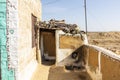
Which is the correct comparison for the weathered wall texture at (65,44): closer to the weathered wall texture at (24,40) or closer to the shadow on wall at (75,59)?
the shadow on wall at (75,59)

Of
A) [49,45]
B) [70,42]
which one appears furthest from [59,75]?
[49,45]

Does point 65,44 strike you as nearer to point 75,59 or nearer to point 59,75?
point 75,59

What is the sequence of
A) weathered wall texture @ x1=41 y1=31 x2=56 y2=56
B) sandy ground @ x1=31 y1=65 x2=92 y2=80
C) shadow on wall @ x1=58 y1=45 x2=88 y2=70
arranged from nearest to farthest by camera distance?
sandy ground @ x1=31 y1=65 x2=92 y2=80
shadow on wall @ x1=58 y1=45 x2=88 y2=70
weathered wall texture @ x1=41 y1=31 x2=56 y2=56

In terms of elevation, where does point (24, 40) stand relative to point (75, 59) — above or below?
above

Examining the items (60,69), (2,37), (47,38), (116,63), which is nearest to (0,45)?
(2,37)

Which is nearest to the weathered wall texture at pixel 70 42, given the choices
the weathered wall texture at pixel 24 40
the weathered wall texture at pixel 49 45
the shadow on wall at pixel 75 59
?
the shadow on wall at pixel 75 59

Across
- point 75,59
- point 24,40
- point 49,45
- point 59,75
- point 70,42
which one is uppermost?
point 24,40

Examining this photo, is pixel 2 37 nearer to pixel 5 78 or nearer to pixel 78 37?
pixel 5 78

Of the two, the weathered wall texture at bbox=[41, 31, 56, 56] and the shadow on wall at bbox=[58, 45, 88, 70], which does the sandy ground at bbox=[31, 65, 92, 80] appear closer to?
the shadow on wall at bbox=[58, 45, 88, 70]

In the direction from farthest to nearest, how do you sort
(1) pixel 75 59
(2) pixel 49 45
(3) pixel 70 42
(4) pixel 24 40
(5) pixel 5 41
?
(2) pixel 49 45
(3) pixel 70 42
(1) pixel 75 59
(4) pixel 24 40
(5) pixel 5 41

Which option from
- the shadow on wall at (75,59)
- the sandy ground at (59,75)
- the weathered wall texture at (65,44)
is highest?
the weathered wall texture at (65,44)

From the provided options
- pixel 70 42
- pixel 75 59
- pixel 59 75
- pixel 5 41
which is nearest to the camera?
pixel 5 41

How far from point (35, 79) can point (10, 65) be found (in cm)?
368

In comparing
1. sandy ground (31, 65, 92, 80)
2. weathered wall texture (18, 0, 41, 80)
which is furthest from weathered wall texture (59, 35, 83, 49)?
weathered wall texture (18, 0, 41, 80)
